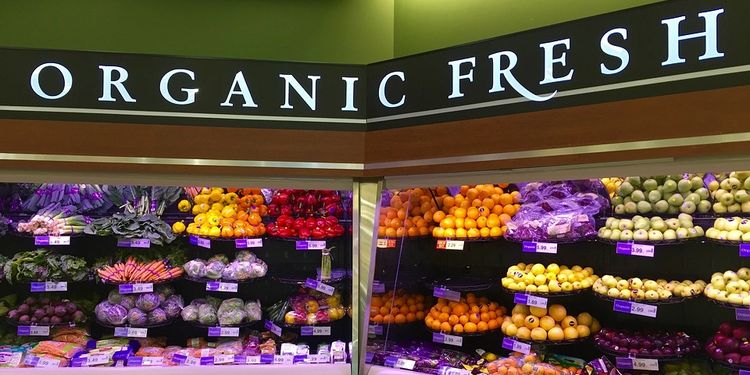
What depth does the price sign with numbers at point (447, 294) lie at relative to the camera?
3.44 metres

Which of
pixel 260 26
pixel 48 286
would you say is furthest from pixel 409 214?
pixel 260 26

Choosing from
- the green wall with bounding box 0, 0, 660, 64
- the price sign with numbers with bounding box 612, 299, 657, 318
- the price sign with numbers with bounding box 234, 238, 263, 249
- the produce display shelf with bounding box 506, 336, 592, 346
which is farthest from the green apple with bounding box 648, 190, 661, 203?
the price sign with numbers with bounding box 234, 238, 263, 249

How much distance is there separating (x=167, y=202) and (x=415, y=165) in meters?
1.95

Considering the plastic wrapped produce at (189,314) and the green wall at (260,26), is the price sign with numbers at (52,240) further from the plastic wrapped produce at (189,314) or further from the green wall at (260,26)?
the green wall at (260,26)

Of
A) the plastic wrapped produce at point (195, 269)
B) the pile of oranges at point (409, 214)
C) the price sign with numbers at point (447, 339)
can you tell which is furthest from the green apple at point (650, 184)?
the plastic wrapped produce at point (195, 269)

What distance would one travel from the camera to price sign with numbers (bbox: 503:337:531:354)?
310 cm

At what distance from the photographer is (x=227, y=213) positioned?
12.6 ft

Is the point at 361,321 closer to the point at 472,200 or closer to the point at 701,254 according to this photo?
the point at 472,200

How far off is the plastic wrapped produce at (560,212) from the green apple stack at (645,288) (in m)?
0.28

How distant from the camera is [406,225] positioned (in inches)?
144

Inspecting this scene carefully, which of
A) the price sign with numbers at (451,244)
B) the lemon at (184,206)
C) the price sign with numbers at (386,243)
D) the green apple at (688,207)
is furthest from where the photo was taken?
the lemon at (184,206)

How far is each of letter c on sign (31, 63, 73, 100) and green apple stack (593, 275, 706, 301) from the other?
3133mm

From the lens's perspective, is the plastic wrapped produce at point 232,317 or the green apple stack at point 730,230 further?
the plastic wrapped produce at point 232,317

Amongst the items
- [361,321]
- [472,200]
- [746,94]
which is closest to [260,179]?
[361,321]
